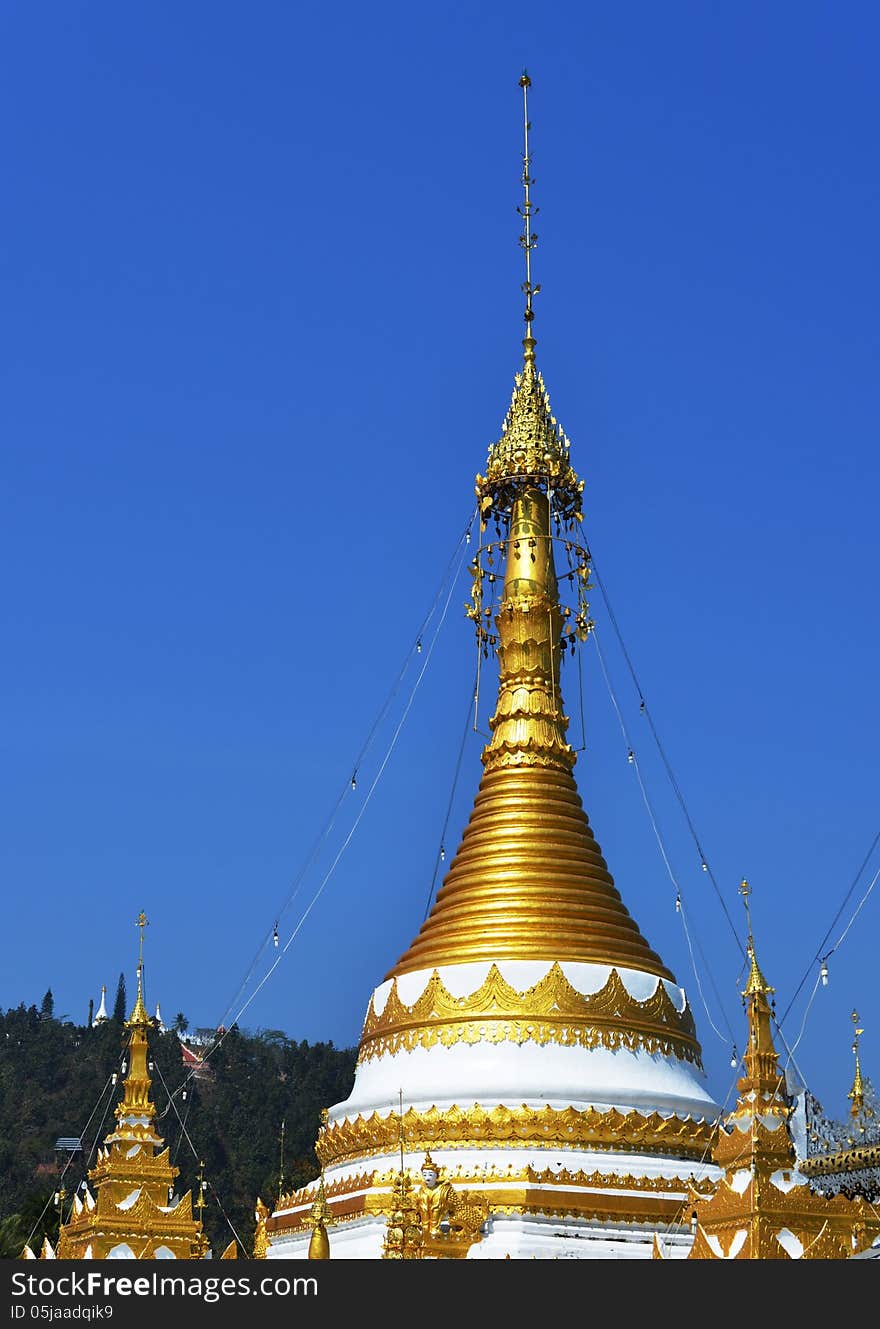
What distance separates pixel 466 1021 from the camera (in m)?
30.0

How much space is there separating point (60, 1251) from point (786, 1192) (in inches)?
488

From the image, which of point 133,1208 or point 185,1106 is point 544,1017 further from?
point 185,1106

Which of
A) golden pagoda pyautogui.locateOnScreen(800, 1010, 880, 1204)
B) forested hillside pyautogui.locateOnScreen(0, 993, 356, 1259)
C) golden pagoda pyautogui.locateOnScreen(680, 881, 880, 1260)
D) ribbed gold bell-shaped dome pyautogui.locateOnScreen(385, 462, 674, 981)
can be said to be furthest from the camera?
forested hillside pyautogui.locateOnScreen(0, 993, 356, 1259)

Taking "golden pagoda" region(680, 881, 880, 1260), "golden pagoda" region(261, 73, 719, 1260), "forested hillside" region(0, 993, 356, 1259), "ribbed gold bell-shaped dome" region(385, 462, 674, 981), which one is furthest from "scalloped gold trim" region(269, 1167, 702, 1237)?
"forested hillside" region(0, 993, 356, 1259)

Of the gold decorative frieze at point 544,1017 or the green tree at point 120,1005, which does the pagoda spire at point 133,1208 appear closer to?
the gold decorative frieze at point 544,1017

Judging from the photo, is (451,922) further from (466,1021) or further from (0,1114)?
(0,1114)

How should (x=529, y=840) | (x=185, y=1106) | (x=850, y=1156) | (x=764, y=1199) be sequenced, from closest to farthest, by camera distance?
(x=764, y=1199)
(x=850, y=1156)
(x=529, y=840)
(x=185, y=1106)

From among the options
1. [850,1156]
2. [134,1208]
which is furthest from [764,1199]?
[134,1208]

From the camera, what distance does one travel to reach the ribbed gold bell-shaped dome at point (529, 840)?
31.2 meters

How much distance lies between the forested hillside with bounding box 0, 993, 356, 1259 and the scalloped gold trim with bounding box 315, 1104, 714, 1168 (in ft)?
112

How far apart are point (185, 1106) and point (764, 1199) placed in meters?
68.2

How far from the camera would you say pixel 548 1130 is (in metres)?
28.3

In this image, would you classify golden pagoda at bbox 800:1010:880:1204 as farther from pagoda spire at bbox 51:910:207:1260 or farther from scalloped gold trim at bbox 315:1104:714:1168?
pagoda spire at bbox 51:910:207:1260

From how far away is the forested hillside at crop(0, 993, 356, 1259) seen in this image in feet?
242
